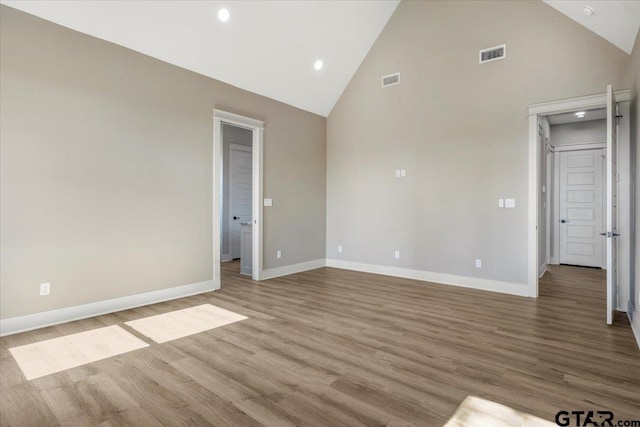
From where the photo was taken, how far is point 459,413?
1.95 m

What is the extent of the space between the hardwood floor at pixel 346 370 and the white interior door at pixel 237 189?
12.2 ft

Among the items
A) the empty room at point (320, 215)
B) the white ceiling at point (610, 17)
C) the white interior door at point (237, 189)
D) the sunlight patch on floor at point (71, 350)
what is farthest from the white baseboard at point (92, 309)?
the white ceiling at point (610, 17)

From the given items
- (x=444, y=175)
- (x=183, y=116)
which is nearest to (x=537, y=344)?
(x=444, y=175)

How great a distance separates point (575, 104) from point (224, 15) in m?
4.52

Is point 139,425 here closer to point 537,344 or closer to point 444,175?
point 537,344

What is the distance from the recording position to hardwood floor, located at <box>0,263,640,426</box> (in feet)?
6.49

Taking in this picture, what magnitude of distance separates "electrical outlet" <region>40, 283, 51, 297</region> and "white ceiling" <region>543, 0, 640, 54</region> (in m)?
6.12

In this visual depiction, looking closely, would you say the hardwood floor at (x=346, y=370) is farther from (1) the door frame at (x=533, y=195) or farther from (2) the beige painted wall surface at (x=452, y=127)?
(2) the beige painted wall surface at (x=452, y=127)

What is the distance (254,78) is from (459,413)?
4901 millimetres

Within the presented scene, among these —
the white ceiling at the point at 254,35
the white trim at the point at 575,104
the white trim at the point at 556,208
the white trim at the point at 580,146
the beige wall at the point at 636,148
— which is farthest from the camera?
the white trim at the point at 556,208

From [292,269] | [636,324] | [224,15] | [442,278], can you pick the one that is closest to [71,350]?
[292,269]

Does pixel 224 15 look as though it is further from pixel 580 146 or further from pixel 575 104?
pixel 580 146

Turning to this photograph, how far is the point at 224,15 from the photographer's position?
411 cm

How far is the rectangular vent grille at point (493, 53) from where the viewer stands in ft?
15.5
